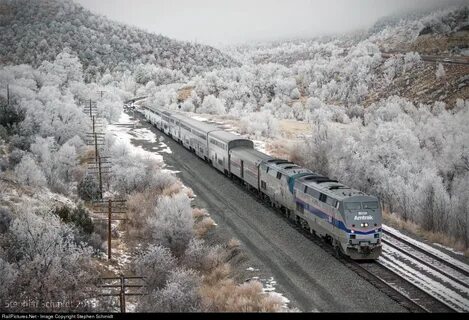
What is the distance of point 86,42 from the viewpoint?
13625 centimetres

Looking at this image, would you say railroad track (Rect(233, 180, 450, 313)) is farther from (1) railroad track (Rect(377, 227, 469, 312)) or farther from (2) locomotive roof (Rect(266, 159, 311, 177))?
(2) locomotive roof (Rect(266, 159, 311, 177))

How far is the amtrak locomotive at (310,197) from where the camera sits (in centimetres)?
2186

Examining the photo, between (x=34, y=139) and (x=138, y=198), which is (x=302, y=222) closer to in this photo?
(x=138, y=198)

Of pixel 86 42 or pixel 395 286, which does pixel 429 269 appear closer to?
pixel 395 286

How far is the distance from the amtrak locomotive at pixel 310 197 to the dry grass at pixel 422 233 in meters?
4.86

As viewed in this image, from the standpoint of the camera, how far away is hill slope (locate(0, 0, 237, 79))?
114188 mm

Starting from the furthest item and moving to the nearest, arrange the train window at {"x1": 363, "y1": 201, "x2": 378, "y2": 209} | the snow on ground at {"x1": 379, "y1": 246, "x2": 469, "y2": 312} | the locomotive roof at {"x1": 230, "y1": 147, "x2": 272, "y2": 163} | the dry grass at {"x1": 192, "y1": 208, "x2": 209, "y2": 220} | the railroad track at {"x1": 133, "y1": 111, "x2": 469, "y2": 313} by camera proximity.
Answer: the locomotive roof at {"x1": 230, "y1": 147, "x2": 272, "y2": 163}, the dry grass at {"x1": 192, "y1": 208, "x2": 209, "y2": 220}, the train window at {"x1": 363, "y1": 201, "x2": 378, "y2": 209}, the snow on ground at {"x1": 379, "y1": 246, "x2": 469, "y2": 312}, the railroad track at {"x1": 133, "y1": 111, "x2": 469, "y2": 313}

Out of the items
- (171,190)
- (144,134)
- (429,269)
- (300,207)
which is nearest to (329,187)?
(300,207)

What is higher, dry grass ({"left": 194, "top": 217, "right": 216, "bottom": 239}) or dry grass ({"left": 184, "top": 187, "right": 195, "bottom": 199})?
dry grass ({"left": 184, "top": 187, "right": 195, "bottom": 199})

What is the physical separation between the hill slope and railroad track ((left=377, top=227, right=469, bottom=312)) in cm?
9447

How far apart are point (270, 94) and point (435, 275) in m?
77.4

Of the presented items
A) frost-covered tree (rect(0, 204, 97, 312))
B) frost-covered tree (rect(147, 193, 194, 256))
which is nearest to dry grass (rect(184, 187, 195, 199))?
frost-covered tree (rect(147, 193, 194, 256))

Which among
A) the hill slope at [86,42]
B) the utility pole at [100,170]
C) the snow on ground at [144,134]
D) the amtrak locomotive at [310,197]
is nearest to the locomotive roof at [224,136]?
the amtrak locomotive at [310,197]

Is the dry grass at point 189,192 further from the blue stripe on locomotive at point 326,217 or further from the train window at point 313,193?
the train window at point 313,193
